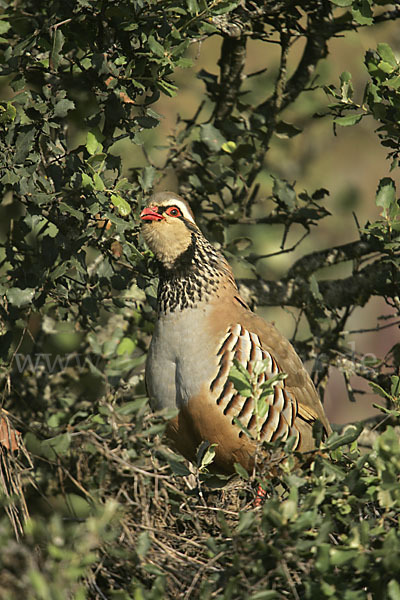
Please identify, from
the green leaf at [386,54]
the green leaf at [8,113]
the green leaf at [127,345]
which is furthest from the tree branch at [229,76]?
the green leaf at [8,113]

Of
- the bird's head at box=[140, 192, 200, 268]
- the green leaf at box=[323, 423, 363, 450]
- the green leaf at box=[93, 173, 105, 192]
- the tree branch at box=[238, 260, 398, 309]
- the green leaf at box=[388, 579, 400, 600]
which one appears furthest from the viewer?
the tree branch at box=[238, 260, 398, 309]

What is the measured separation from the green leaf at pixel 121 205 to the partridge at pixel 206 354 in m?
0.18

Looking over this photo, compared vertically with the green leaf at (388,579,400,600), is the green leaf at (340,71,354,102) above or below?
above

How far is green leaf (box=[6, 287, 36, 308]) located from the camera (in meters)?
2.92

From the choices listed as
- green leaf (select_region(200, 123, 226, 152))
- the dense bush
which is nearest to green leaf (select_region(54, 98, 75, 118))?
the dense bush

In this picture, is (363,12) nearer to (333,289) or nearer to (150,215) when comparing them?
(150,215)

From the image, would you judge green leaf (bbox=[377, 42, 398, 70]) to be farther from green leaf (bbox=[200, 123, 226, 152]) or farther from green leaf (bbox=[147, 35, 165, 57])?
green leaf (bbox=[200, 123, 226, 152])

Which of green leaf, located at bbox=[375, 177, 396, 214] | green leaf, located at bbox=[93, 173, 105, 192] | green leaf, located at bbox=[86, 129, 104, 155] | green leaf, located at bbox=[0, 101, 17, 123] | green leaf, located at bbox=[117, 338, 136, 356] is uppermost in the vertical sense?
green leaf, located at bbox=[0, 101, 17, 123]

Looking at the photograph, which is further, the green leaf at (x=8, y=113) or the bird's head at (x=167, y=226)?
the bird's head at (x=167, y=226)

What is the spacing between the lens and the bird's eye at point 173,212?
3.15 metres

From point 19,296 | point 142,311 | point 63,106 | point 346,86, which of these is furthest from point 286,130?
point 19,296

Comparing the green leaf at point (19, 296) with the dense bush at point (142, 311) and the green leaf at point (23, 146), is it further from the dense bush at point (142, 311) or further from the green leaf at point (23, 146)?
the green leaf at point (23, 146)

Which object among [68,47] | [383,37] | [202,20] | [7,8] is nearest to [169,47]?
[202,20]

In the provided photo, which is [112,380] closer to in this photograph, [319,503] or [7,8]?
[319,503]
